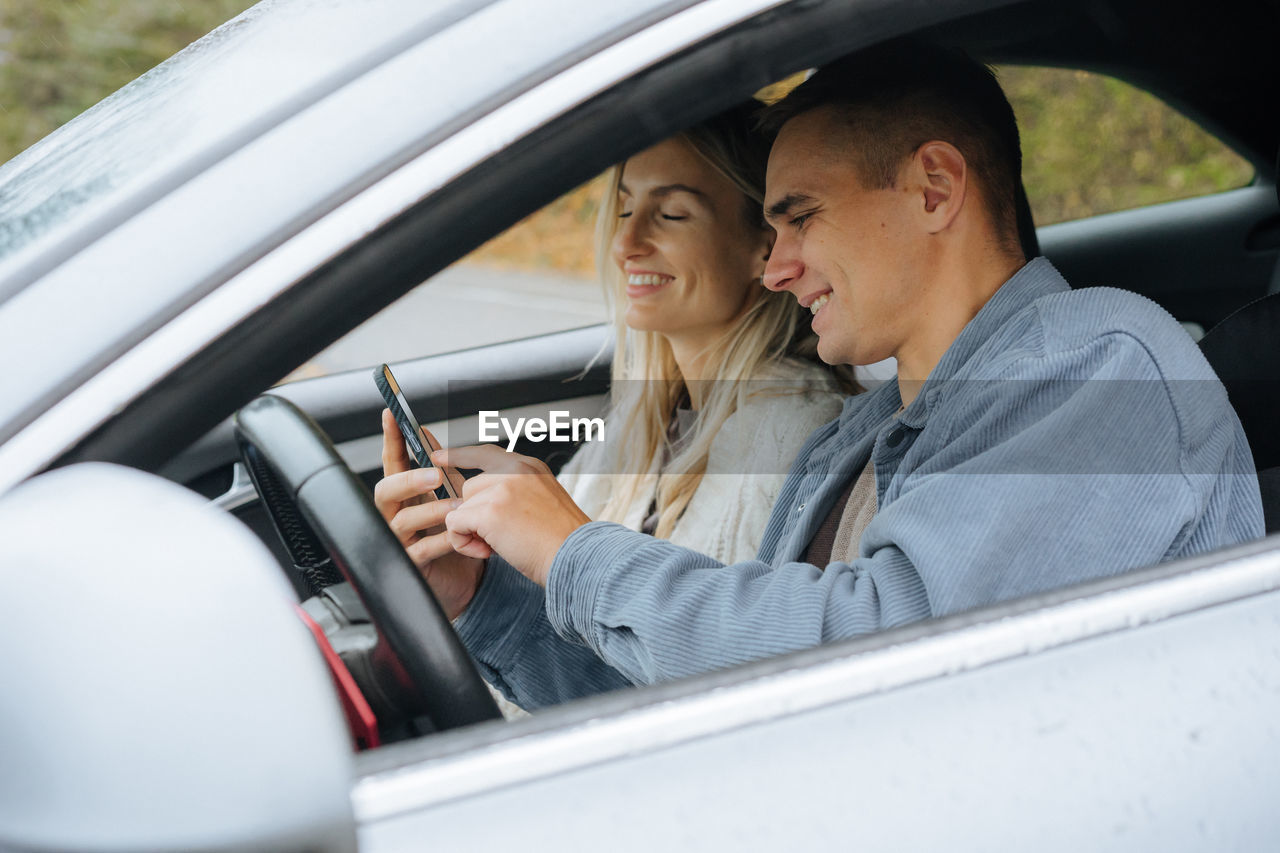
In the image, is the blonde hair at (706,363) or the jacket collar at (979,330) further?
the blonde hair at (706,363)

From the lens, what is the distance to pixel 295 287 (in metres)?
0.81

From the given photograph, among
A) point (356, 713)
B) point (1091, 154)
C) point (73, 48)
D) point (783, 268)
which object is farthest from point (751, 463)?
point (73, 48)

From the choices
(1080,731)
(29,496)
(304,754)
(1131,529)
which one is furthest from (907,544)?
(29,496)

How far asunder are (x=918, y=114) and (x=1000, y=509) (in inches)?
26.1

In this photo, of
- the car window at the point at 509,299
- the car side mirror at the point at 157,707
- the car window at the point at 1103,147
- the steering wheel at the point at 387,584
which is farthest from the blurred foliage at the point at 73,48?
the car side mirror at the point at 157,707

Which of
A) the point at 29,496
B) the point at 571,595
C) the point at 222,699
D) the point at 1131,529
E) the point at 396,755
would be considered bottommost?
the point at 1131,529

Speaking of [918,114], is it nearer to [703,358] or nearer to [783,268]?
[783,268]

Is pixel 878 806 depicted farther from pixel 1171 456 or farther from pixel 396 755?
pixel 1171 456

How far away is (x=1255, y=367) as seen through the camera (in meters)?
1.60

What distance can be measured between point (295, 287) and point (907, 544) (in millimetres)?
621

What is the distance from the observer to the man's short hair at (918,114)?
4.93 feet

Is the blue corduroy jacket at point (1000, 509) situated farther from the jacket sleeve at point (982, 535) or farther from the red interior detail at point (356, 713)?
the red interior detail at point (356, 713)

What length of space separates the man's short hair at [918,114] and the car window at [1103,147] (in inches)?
7.0

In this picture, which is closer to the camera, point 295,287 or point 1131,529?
point 295,287
